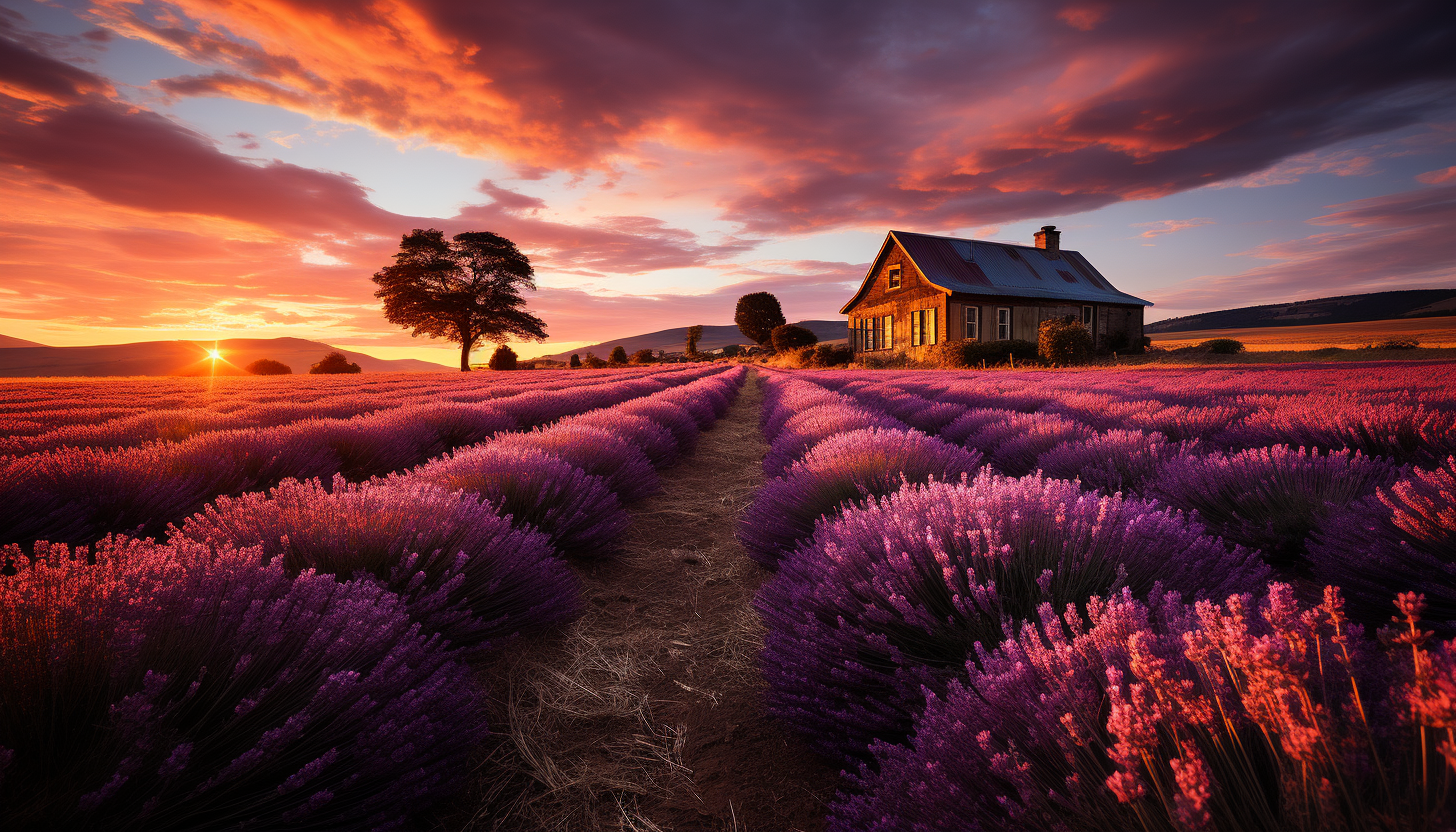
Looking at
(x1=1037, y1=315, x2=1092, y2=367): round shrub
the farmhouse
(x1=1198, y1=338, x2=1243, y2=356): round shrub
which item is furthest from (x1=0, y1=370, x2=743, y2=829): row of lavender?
(x1=1198, y1=338, x2=1243, y2=356): round shrub

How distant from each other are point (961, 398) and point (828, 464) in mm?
5422

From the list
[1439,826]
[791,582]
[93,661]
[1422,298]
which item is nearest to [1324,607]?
[1439,826]

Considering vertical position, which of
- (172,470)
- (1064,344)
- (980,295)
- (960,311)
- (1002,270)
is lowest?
(172,470)

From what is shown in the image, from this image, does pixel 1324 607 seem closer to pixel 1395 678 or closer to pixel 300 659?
pixel 1395 678

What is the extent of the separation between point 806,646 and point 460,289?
42024 mm

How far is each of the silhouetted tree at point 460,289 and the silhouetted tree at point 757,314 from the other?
2766 cm

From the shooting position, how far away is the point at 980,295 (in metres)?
23.6

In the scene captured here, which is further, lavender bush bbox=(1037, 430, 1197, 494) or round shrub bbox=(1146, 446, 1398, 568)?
lavender bush bbox=(1037, 430, 1197, 494)

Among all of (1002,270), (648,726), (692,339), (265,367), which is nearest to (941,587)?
(648,726)

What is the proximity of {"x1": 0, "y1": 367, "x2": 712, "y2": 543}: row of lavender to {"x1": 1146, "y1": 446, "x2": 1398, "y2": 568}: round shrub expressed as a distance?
15.3ft

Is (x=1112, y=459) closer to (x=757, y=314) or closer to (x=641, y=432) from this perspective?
(x=641, y=432)

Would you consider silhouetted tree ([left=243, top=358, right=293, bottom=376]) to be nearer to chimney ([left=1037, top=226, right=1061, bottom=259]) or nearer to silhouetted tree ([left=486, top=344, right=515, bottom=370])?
silhouetted tree ([left=486, top=344, right=515, bottom=370])

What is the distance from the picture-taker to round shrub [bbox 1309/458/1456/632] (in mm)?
1473

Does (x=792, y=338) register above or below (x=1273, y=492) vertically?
above
